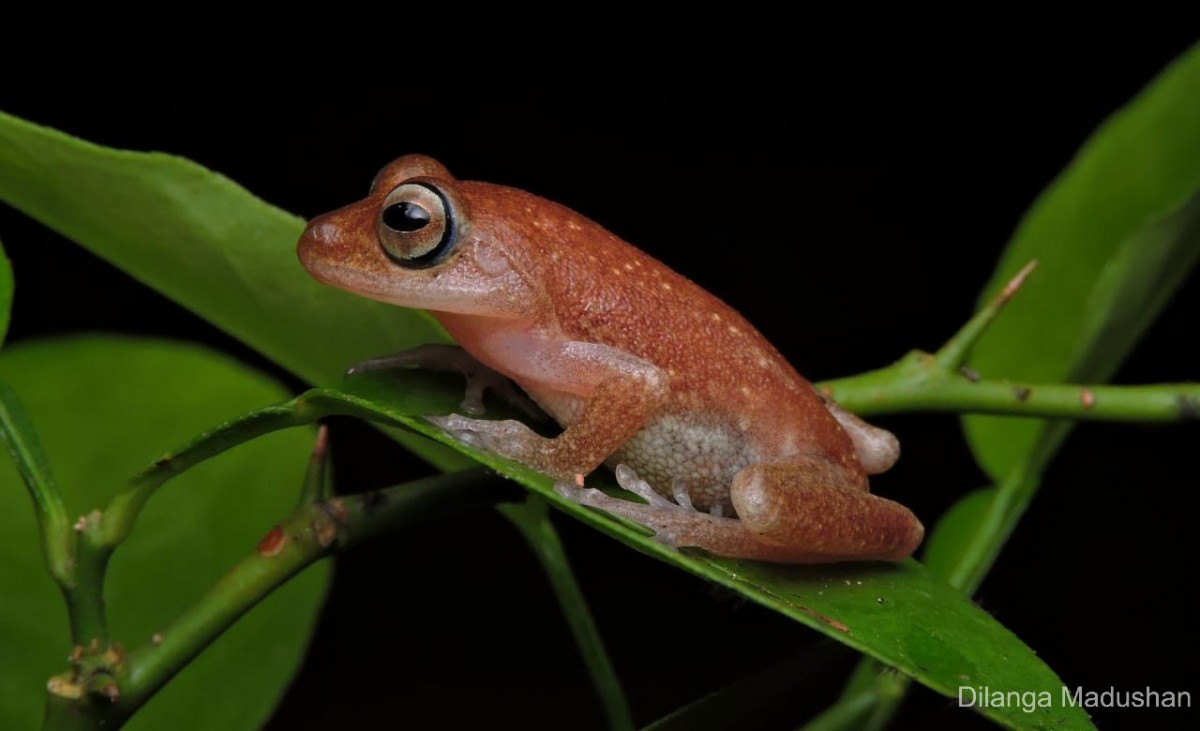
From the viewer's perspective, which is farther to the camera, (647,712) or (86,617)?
(647,712)

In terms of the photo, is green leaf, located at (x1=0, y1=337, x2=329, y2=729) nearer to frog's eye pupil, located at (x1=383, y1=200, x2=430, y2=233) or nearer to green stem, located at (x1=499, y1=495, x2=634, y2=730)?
green stem, located at (x1=499, y1=495, x2=634, y2=730)

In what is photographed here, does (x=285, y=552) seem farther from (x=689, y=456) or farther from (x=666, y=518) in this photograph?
(x=689, y=456)

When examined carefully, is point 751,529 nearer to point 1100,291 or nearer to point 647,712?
point 1100,291

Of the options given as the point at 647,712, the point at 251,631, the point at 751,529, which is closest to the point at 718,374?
the point at 751,529

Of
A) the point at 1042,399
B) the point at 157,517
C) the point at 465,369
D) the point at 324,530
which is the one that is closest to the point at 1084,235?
the point at 1042,399

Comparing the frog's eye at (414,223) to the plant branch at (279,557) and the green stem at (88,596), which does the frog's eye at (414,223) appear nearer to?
the plant branch at (279,557)

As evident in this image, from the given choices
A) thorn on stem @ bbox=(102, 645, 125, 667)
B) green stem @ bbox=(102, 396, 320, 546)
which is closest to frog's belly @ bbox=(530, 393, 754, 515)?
green stem @ bbox=(102, 396, 320, 546)
